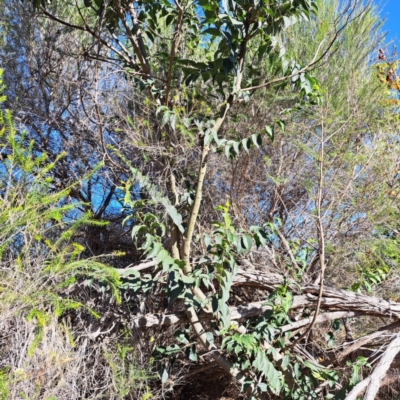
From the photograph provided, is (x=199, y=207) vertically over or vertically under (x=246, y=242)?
over

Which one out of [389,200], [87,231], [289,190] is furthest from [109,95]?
[389,200]

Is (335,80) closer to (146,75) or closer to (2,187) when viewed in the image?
(146,75)

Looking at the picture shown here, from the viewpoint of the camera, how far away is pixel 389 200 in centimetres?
397

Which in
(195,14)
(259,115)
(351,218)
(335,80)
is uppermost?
(195,14)

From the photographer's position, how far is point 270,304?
10.4 feet

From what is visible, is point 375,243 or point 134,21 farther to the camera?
point 375,243

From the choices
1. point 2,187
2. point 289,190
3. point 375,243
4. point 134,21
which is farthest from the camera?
point 289,190

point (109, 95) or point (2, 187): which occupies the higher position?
point (109, 95)

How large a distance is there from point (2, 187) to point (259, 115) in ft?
7.43

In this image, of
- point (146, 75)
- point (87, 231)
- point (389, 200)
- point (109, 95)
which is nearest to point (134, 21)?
point (146, 75)

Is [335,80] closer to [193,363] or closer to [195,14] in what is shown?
[195,14]

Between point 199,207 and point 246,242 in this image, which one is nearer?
point 246,242

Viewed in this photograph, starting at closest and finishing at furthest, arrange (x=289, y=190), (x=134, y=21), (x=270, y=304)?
1. (x=270, y=304)
2. (x=134, y=21)
3. (x=289, y=190)

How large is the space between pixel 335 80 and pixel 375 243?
5.37 ft
